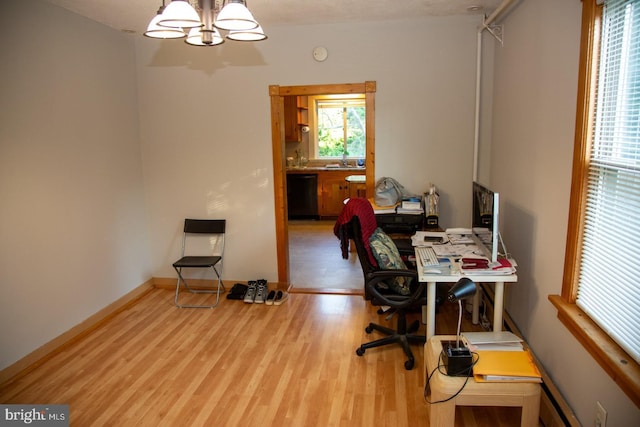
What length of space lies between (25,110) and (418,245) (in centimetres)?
292

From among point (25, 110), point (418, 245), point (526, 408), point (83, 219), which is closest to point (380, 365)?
point (418, 245)

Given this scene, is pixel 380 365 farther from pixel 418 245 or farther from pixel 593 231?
pixel 593 231

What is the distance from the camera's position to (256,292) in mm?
4359

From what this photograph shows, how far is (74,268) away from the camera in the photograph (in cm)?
364

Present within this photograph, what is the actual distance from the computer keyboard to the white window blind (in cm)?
88

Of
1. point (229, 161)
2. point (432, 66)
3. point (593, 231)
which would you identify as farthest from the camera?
point (229, 161)

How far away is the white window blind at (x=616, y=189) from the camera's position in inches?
70.2

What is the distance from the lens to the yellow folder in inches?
84.4

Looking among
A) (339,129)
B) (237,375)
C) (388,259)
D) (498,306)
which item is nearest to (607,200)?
(498,306)

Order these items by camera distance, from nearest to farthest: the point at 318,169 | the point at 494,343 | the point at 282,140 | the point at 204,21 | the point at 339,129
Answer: the point at 204,21 → the point at 494,343 → the point at 282,140 → the point at 318,169 → the point at 339,129

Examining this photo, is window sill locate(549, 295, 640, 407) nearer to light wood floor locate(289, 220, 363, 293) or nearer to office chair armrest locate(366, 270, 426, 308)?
office chair armrest locate(366, 270, 426, 308)

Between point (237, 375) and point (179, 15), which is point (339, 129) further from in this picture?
point (179, 15)

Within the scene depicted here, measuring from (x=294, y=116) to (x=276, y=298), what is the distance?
13.5 ft

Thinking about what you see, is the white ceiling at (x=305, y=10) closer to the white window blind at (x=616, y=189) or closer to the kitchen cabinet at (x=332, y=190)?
the white window blind at (x=616, y=189)
